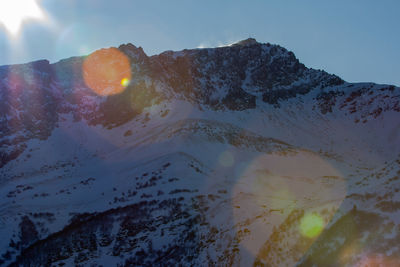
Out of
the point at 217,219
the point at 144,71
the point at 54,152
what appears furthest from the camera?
the point at 144,71

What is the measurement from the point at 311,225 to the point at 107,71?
49846 mm

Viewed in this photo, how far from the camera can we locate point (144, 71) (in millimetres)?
58562

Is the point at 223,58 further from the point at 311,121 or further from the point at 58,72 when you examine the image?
the point at 58,72

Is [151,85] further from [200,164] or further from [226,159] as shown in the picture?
[200,164]

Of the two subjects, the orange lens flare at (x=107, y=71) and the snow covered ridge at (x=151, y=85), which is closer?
the snow covered ridge at (x=151, y=85)

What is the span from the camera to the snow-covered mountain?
55.6 ft

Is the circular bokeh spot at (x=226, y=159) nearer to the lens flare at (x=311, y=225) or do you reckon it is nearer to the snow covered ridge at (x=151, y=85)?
the snow covered ridge at (x=151, y=85)

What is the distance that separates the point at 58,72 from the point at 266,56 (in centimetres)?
3474

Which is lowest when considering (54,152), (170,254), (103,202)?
(170,254)

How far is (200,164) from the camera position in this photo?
121ft

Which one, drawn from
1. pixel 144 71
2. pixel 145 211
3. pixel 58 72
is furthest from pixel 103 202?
pixel 58 72

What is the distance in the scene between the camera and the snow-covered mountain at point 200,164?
55.6 feet

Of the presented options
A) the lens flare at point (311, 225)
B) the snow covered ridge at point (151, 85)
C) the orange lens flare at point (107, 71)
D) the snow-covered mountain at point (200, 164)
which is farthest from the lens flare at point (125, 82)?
the lens flare at point (311, 225)

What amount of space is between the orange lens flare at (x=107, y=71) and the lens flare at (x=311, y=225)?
4227cm
